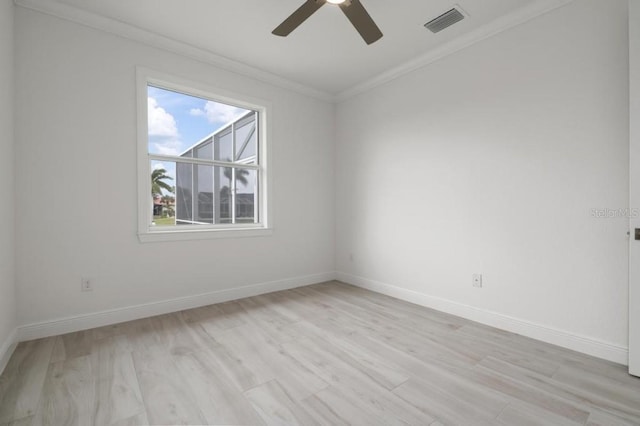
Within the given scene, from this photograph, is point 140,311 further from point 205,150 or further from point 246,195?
point 205,150

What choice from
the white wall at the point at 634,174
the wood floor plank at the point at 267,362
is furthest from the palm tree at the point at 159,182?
the white wall at the point at 634,174

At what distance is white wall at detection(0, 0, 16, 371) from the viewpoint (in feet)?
6.65

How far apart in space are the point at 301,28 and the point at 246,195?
196 centimetres

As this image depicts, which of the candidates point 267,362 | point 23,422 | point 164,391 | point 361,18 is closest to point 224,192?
point 267,362

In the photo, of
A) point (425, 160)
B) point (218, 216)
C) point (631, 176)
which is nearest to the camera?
point (631, 176)

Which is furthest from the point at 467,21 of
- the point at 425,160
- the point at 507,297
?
the point at 507,297

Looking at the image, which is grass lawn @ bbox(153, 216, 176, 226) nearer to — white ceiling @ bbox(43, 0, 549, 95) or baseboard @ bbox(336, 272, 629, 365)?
white ceiling @ bbox(43, 0, 549, 95)

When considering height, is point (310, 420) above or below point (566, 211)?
below

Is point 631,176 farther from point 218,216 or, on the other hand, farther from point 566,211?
point 218,216

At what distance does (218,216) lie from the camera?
11.5 ft

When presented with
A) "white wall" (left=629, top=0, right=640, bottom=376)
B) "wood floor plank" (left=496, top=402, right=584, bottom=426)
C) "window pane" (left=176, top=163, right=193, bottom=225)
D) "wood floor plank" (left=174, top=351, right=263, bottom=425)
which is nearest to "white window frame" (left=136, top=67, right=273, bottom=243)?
"window pane" (left=176, top=163, right=193, bottom=225)

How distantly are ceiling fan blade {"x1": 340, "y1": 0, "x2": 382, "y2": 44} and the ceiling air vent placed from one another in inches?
31.9

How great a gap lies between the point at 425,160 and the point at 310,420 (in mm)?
2716

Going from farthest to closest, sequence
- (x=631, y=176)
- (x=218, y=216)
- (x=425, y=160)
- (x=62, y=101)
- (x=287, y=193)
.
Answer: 1. (x=287, y=193)
2. (x=218, y=216)
3. (x=425, y=160)
4. (x=62, y=101)
5. (x=631, y=176)
